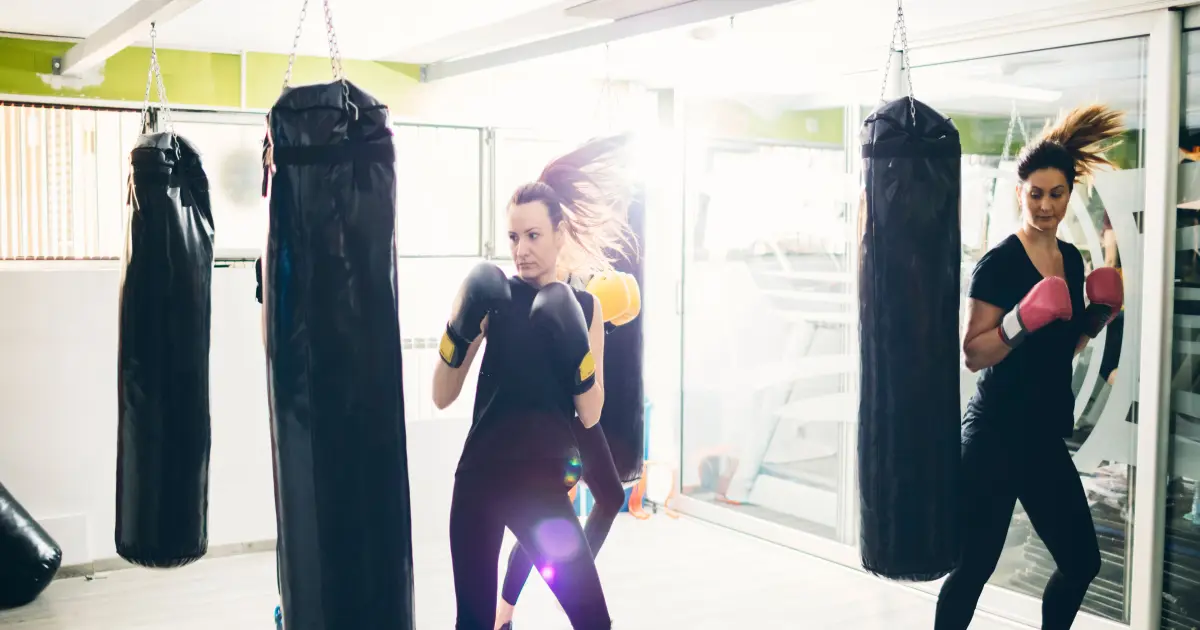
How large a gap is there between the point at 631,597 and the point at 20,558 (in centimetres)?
236

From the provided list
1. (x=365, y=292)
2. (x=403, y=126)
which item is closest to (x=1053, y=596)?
(x=365, y=292)

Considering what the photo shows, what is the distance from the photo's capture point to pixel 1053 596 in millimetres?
2951

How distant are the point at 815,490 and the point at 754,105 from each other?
6.24 feet

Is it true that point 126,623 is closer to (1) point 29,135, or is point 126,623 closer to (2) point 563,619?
(2) point 563,619

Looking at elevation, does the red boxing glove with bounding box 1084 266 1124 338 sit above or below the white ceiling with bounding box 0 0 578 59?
below

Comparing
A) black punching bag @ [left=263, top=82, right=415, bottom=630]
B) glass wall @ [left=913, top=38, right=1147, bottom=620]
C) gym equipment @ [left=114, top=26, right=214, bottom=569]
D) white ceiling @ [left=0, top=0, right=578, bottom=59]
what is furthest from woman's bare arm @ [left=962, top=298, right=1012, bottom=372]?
gym equipment @ [left=114, top=26, right=214, bottom=569]

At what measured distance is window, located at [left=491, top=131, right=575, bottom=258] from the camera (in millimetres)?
5293

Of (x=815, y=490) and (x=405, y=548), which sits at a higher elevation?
(x=405, y=548)

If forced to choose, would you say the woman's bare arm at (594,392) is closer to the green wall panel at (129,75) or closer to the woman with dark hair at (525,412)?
the woman with dark hair at (525,412)

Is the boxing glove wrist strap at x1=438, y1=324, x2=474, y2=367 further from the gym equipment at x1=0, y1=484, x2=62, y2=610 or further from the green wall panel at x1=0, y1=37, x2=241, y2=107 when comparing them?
the green wall panel at x1=0, y1=37, x2=241, y2=107

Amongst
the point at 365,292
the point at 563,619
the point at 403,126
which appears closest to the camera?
the point at 365,292

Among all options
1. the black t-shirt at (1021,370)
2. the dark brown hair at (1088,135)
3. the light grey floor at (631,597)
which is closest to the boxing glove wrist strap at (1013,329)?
the black t-shirt at (1021,370)

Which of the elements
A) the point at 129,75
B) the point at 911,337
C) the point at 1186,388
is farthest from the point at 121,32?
the point at 1186,388

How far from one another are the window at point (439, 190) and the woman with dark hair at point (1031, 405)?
2800 mm
